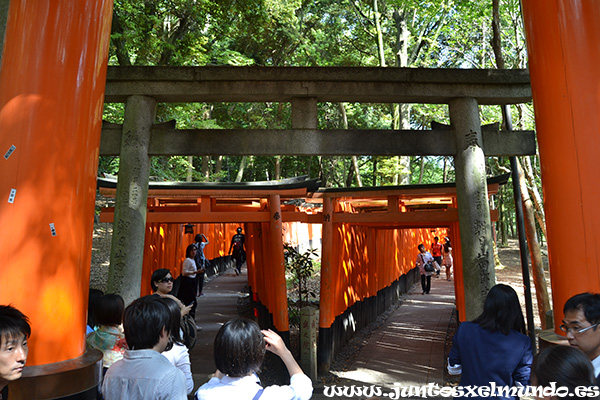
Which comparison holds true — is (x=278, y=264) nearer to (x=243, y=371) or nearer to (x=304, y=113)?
(x=304, y=113)

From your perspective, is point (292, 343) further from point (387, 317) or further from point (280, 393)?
point (280, 393)

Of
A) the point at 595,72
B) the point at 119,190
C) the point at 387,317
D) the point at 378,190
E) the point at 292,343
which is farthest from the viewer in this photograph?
the point at 387,317

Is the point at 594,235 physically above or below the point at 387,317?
above

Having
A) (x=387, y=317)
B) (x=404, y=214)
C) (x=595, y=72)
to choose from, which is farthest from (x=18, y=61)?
(x=387, y=317)

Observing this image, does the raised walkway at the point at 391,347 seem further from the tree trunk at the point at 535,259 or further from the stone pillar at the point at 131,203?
the stone pillar at the point at 131,203

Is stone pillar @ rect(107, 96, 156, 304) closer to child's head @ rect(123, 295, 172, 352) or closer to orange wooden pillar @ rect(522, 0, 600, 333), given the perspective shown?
child's head @ rect(123, 295, 172, 352)

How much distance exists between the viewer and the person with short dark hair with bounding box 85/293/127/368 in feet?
9.44

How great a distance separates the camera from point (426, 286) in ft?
56.2

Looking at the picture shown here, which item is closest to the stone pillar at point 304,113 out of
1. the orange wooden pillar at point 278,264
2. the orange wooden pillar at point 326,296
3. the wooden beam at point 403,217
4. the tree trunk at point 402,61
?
the wooden beam at point 403,217

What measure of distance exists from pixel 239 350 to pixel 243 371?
8 centimetres

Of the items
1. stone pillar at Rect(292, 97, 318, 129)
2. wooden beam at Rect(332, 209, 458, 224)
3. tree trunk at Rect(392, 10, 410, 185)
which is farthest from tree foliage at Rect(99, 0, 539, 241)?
stone pillar at Rect(292, 97, 318, 129)

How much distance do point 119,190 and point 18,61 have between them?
2.26 meters

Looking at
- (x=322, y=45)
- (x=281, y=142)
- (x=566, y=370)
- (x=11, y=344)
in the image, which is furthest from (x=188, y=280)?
(x=322, y=45)

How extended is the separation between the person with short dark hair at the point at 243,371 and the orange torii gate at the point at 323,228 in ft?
16.9
